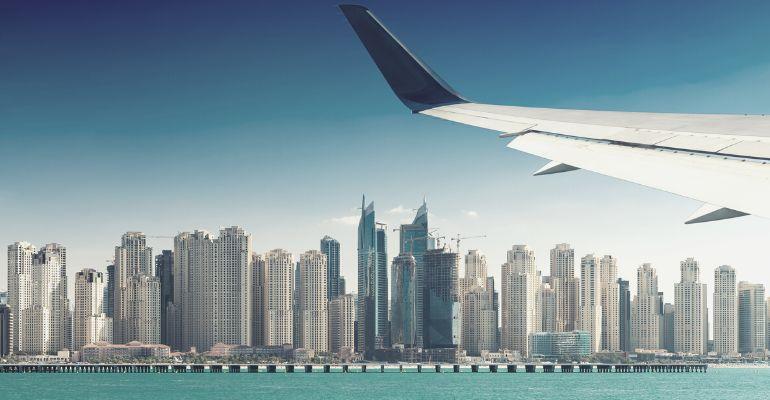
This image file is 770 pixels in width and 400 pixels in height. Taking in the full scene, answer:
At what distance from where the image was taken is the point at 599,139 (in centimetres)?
946

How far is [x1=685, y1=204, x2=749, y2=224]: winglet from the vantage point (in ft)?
20.2

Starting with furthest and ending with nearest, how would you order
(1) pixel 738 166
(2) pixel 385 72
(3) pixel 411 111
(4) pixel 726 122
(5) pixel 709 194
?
(3) pixel 411 111 → (2) pixel 385 72 → (4) pixel 726 122 → (1) pixel 738 166 → (5) pixel 709 194

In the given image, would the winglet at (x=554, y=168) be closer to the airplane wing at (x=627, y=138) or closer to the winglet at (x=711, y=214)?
the airplane wing at (x=627, y=138)

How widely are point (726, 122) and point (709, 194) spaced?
323 centimetres

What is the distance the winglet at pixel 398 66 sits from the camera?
34.9 ft

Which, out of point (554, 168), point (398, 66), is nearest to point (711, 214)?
point (554, 168)

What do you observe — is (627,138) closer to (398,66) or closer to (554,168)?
(554,168)

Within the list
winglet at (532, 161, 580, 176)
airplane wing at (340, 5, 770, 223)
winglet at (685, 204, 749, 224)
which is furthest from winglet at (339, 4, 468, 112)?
winglet at (685, 204, 749, 224)

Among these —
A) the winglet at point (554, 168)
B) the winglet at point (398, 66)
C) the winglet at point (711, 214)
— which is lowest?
the winglet at point (711, 214)

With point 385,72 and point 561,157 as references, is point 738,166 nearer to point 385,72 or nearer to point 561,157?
point 561,157

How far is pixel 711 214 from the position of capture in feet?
22.4

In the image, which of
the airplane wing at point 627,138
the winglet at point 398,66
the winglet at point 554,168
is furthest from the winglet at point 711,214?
the winglet at point 398,66

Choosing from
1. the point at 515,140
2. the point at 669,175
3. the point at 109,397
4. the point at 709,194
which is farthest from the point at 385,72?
the point at 109,397

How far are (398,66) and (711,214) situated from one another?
4844 mm
